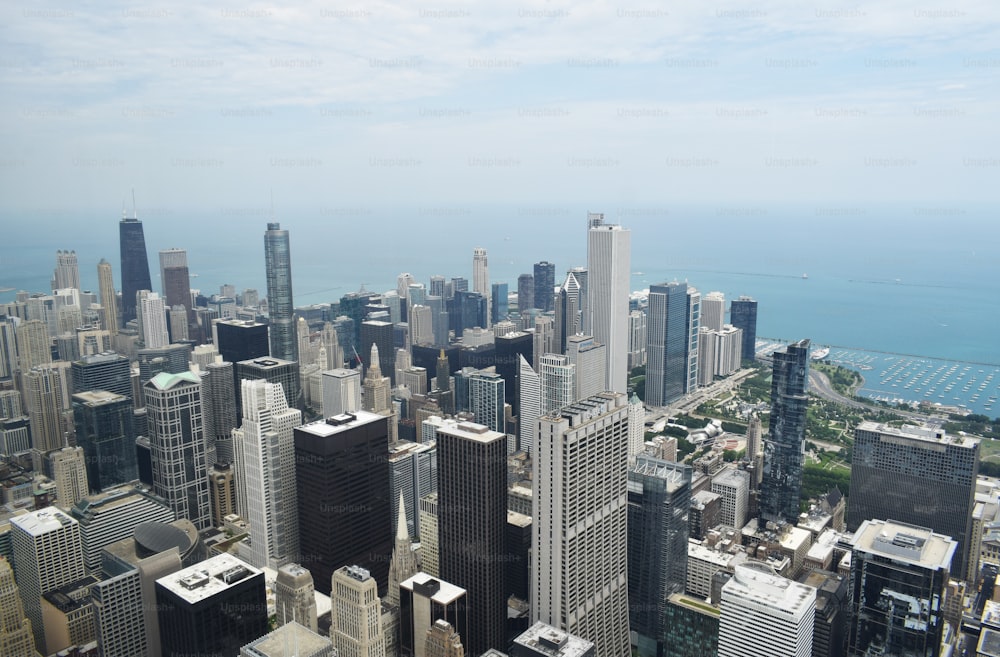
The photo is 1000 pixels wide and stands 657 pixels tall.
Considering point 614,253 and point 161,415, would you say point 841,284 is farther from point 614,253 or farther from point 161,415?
point 161,415

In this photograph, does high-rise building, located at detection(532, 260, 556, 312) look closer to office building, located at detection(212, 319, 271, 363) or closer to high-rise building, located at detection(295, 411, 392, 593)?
office building, located at detection(212, 319, 271, 363)

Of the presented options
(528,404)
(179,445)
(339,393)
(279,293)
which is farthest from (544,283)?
(179,445)

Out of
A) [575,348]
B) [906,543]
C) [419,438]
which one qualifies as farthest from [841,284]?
[906,543]

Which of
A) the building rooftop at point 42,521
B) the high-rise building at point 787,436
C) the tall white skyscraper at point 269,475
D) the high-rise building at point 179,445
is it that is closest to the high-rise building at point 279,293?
the high-rise building at point 179,445

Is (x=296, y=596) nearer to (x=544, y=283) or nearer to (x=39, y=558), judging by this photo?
(x=39, y=558)

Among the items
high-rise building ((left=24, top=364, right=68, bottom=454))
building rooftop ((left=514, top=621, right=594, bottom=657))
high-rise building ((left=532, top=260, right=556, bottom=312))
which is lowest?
building rooftop ((left=514, top=621, right=594, bottom=657))

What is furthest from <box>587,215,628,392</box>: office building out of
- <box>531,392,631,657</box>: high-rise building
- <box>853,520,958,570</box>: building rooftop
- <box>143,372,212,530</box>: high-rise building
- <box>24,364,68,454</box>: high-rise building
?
<box>24,364,68,454</box>: high-rise building
